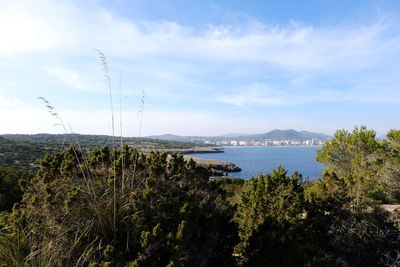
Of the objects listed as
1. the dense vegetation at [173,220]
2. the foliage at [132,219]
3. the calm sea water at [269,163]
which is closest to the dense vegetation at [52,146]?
the dense vegetation at [173,220]

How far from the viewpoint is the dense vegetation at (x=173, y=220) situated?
2.78 m

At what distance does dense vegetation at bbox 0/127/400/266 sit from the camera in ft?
9.13

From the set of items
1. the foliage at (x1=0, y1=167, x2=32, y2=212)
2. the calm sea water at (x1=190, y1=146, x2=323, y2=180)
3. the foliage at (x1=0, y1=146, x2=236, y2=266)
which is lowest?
the calm sea water at (x1=190, y1=146, x2=323, y2=180)

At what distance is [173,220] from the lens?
3.29 m

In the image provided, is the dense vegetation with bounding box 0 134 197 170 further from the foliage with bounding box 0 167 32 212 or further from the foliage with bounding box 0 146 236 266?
the foliage with bounding box 0 167 32 212

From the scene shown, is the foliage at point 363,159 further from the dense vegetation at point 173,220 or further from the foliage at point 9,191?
the foliage at point 9,191

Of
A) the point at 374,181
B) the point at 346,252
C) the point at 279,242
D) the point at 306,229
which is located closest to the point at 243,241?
the point at 279,242

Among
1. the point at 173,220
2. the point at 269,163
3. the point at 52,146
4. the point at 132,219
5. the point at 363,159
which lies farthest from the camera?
the point at 269,163

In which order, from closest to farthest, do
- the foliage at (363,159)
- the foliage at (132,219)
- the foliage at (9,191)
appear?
the foliage at (132,219) < the foliage at (9,191) < the foliage at (363,159)

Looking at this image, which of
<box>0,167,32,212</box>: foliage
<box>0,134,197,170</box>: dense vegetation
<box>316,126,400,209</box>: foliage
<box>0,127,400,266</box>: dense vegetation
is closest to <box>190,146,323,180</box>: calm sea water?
<box>316,126,400,209</box>: foliage

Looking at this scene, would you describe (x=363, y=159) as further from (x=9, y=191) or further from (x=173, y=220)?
(x=9, y=191)

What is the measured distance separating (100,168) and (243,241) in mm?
3214

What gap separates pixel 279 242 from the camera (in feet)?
13.7

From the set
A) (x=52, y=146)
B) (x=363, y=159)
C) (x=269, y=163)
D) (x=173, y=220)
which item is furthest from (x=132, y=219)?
(x=269, y=163)
